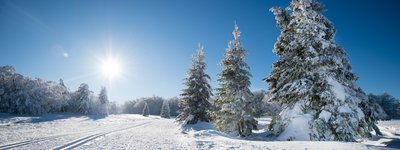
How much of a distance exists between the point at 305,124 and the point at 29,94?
42.1 meters

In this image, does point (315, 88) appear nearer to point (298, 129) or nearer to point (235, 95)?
point (298, 129)

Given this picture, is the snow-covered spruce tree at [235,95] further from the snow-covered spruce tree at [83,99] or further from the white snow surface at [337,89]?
the snow-covered spruce tree at [83,99]

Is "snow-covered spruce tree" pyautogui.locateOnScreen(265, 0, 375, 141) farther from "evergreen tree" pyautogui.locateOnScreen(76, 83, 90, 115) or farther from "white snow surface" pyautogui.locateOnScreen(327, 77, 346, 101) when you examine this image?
"evergreen tree" pyautogui.locateOnScreen(76, 83, 90, 115)

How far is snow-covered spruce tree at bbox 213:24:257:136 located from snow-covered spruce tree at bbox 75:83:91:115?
48.2m

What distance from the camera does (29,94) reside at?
3684 centimetres

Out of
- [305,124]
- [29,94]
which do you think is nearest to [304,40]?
[305,124]

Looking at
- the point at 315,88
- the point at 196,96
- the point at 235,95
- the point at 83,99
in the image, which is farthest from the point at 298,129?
the point at 83,99

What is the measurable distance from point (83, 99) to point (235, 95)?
168ft

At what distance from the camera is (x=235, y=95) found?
59.4ft

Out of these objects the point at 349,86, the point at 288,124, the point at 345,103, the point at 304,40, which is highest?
the point at 304,40

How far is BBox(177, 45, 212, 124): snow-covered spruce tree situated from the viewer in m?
27.4

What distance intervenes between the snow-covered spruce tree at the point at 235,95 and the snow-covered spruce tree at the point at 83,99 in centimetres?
4820

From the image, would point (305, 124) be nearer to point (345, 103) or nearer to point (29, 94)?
point (345, 103)

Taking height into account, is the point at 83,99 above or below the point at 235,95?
above
